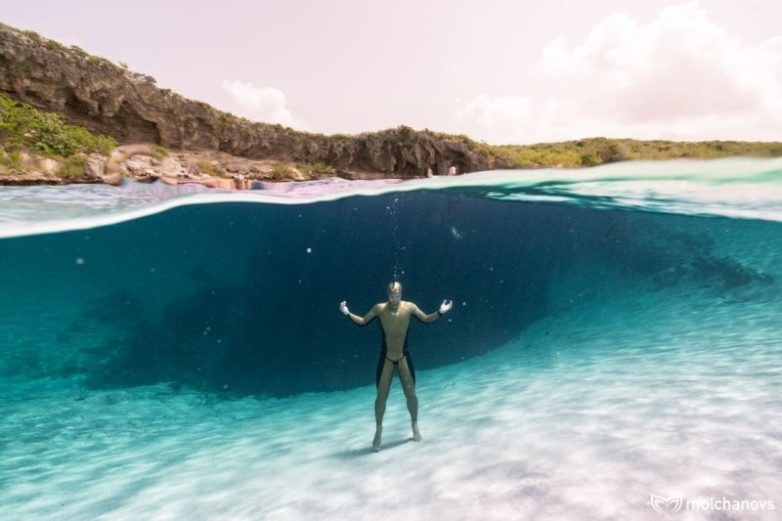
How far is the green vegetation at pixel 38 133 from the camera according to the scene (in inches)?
625

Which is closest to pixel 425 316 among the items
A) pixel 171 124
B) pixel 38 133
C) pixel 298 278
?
pixel 38 133

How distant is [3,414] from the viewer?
13.4 meters

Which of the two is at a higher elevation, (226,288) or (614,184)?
(614,184)

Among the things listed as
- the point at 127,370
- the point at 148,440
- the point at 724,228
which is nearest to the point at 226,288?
the point at 127,370

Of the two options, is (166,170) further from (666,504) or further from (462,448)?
(666,504)

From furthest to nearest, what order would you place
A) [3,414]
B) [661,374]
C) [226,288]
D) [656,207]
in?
[226,288] < [656,207] < [3,414] < [661,374]

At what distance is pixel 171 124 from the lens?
906 inches

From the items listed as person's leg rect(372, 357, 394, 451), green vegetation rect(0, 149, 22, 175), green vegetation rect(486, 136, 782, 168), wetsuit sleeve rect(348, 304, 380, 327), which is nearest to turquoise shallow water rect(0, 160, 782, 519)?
green vegetation rect(486, 136, 782, 168)

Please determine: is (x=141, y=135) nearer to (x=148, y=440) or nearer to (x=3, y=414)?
(x=3, y=414)

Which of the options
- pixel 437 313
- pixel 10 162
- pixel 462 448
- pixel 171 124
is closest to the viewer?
pixel 437 313

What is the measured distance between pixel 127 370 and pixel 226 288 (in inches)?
725

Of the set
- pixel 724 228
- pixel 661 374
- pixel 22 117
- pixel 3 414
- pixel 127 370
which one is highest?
pixel 22 117
